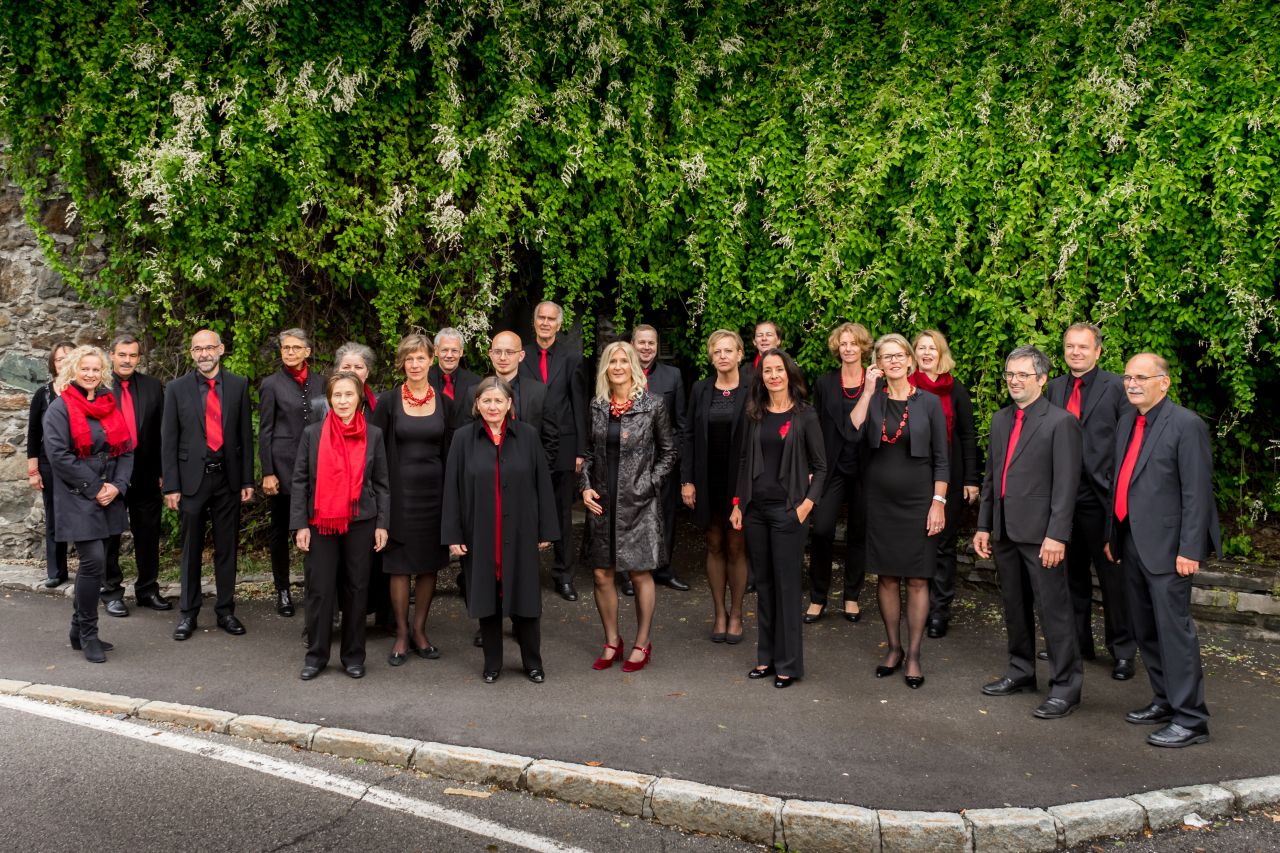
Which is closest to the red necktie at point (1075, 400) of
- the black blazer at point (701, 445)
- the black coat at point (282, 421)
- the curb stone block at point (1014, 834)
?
the black blazer at point (701, 445)

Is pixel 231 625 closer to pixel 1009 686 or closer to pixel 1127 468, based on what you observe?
pixel 1009 686

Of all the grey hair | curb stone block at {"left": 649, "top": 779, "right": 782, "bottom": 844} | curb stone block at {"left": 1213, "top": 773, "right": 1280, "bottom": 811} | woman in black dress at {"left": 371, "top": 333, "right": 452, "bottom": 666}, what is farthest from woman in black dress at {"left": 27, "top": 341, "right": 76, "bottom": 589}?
curb stone block at {"left": 1213, "top": 773, "right": 1280, "bottom": 811}

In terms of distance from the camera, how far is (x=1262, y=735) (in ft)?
18.6

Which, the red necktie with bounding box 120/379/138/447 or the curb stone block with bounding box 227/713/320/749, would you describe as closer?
the curb stone block with bounding box 227/713/320/749

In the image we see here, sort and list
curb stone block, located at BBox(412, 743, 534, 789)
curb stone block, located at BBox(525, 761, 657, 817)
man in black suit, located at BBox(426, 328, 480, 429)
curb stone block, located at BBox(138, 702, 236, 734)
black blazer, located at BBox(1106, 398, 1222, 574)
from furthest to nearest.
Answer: man in black suit, located at BBox(426, 328, 480, 429) → curb stone block, located at BBox(138, 702, 236, 734) → black blazer, located at BBox(1106, 398, 1222, 574) → curb stone block, located at BBox(412, 743, 534, 789) → curb stone block, located at BBox(525, 761, 657, 817)

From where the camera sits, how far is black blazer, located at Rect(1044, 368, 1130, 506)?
22.0ft

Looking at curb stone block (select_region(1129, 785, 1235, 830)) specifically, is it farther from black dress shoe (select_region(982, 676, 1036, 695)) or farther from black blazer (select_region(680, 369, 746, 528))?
black blazer (select_region(680, 369, 746, 528))

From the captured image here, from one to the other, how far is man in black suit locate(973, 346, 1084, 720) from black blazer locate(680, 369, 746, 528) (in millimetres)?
1975

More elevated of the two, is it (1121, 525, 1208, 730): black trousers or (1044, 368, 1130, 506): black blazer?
(1044, 368, 1130, 506): black blazer

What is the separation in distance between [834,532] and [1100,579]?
1978 millimetres

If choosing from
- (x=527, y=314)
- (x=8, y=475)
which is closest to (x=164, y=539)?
(x=8, y=475)

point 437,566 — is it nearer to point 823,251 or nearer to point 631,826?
point 631,826

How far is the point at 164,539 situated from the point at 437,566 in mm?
4747

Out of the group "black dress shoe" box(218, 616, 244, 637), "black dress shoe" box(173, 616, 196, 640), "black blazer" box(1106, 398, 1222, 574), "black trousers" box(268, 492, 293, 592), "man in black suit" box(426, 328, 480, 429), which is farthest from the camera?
"black trousers" box(268, 492, 293, 592)
